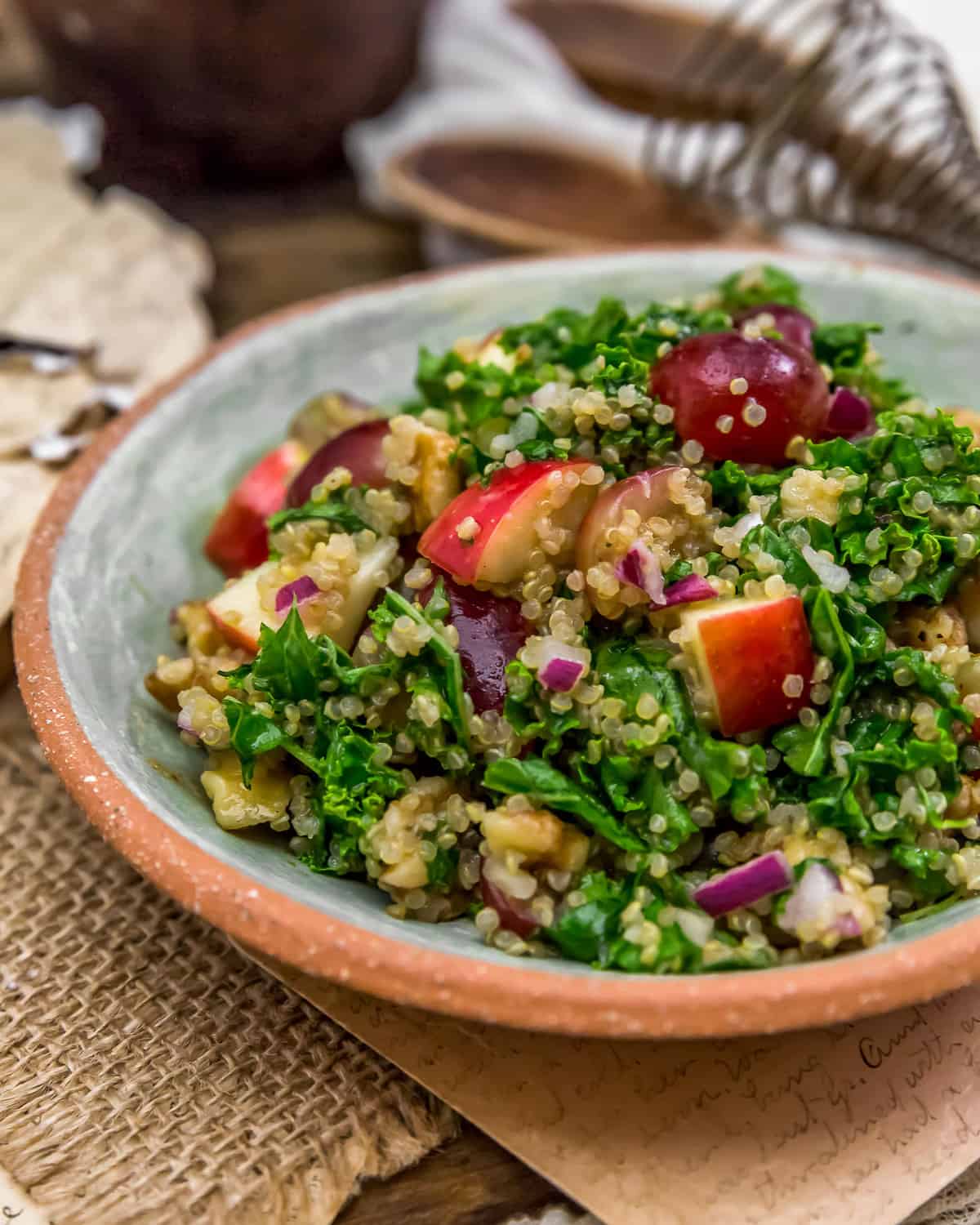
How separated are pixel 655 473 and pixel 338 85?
150 inches

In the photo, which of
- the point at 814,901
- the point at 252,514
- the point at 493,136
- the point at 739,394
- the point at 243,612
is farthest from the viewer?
the point at 493,136

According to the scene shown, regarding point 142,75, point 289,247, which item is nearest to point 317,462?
point 289,247

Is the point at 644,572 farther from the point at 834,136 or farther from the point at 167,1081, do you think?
the point at 834,136

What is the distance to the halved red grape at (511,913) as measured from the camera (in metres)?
1.95

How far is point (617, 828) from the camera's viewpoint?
2006 mm

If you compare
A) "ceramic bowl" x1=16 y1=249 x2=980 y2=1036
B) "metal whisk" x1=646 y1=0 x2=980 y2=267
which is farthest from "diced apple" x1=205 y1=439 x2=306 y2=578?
"metal whisk" x1=646 y1=0 x2=980 y2=267

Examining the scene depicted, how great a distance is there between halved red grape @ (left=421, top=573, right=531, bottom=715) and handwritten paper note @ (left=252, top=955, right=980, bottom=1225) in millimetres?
572

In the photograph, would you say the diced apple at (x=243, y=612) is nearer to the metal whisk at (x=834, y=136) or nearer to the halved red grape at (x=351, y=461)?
the halved red grape at (x=351, y=461)

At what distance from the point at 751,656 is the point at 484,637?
45cm

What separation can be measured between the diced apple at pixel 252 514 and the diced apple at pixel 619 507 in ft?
2.69

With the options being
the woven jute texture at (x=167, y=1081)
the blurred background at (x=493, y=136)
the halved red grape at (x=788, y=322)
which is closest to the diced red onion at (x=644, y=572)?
the halved red grape at (x=788, y=322)

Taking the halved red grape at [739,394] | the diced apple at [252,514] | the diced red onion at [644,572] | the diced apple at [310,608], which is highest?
the halved red grape at [739,394]

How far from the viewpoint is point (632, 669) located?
208 cm

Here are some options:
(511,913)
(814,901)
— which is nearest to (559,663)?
(511,913)
